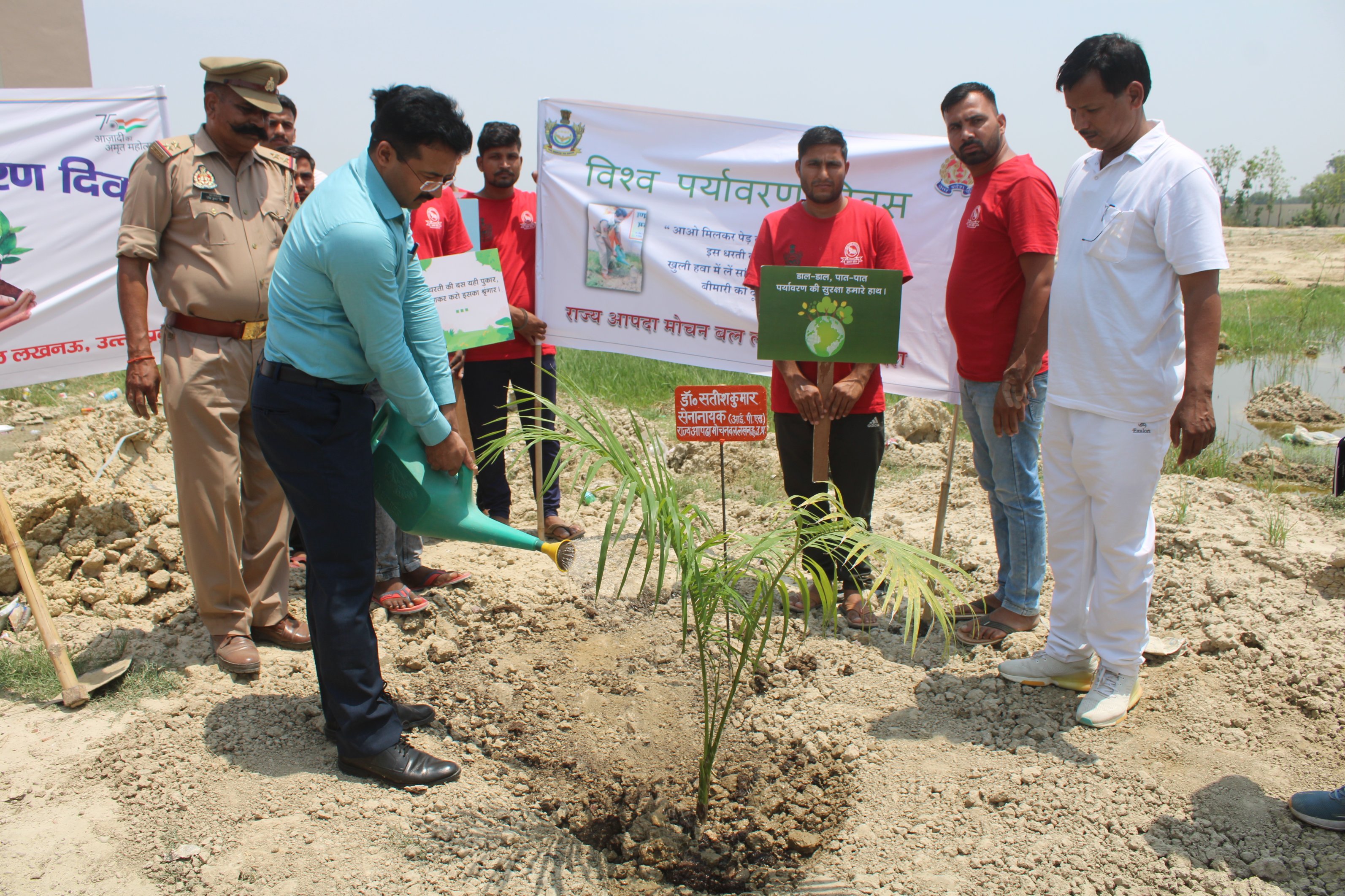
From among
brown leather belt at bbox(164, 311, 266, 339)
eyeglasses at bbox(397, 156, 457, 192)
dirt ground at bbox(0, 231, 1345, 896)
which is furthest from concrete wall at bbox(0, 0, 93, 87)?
eyeglasses at bbox(397, 156, 457, 192)

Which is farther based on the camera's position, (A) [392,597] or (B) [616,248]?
(B) [616,248]

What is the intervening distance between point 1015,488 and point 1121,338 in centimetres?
89

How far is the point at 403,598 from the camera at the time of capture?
13.0ft

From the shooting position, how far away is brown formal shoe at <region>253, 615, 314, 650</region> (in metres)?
3.65

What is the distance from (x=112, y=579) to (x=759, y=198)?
12.4 feet

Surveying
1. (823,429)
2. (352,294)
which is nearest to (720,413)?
(823,429)

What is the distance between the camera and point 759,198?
4.76 meters

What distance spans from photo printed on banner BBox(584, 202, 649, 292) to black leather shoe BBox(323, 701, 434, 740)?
2.65 m

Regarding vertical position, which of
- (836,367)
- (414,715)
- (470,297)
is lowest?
(414,715)

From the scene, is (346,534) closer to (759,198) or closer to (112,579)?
(112,579)

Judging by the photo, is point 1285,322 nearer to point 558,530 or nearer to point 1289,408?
point 1289,408

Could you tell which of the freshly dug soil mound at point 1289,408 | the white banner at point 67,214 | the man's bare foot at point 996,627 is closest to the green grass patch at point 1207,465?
the freshly dug soil mound at point 1289,408

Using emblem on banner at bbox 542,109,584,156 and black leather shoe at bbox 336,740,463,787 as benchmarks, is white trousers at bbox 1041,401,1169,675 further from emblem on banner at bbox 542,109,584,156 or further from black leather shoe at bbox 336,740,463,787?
emblem on banner at bbox 542,109,584,156

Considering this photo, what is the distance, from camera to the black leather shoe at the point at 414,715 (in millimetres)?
3125
